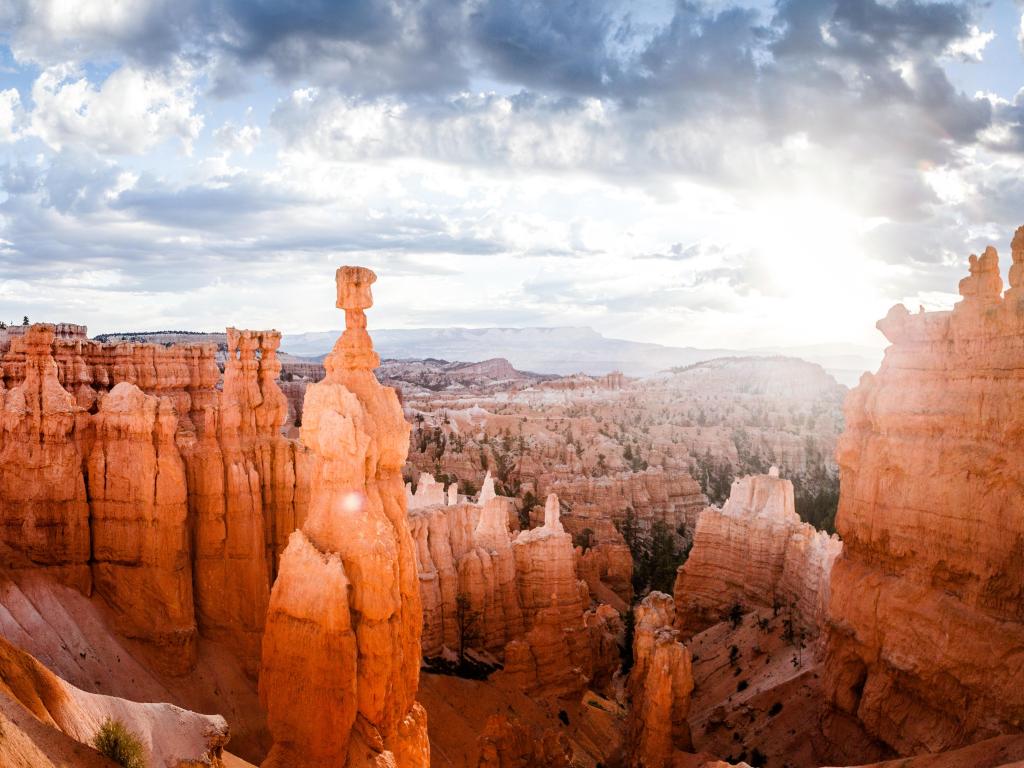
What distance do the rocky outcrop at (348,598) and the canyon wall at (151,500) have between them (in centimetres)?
413

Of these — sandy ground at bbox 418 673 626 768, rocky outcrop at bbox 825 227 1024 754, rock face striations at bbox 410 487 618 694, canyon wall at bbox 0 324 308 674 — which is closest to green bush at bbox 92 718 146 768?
canyon wall at bbox 0 324 308 674

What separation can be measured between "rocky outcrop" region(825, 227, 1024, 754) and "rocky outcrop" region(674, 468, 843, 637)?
860cm

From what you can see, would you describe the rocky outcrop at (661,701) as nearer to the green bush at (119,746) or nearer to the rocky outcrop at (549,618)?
the rocky outcrop at (549,618)

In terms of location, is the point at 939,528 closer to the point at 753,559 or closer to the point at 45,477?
the point at 753,559

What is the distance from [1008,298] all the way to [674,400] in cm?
8336

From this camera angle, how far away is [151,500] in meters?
14.9

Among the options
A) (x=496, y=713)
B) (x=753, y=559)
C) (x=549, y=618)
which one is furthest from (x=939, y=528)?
(x=753, y=559)

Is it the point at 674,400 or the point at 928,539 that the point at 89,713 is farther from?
the point at 674,400

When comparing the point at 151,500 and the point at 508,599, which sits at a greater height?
the point at 151,500

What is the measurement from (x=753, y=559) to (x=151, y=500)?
21631 millimetres

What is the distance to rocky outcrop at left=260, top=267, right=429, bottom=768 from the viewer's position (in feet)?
37.1

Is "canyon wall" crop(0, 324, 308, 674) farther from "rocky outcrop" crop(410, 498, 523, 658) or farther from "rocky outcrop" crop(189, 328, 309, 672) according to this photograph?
"rocky outcrop" crop(410, 498, 523, 658)

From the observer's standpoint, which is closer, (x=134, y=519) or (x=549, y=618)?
(x=134, y=519)

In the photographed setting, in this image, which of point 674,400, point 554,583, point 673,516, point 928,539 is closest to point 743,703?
point 554,583
